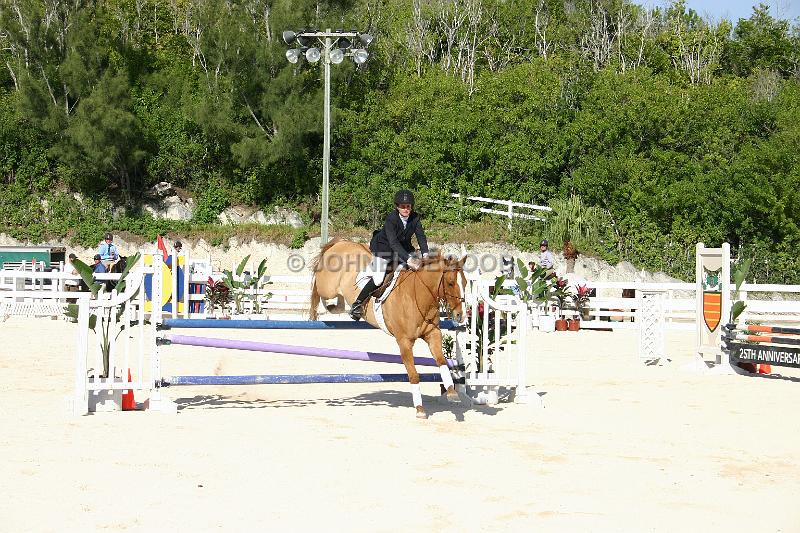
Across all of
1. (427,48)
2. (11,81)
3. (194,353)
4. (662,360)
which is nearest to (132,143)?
(11,81)

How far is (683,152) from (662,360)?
22.2 meters

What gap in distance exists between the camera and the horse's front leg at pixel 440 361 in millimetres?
9062

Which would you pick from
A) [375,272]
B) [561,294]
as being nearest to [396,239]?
[375,272]

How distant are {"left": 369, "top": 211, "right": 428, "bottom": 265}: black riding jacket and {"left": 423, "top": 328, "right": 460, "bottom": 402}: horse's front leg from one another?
30.5 inches

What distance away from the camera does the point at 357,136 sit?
36.2 meters

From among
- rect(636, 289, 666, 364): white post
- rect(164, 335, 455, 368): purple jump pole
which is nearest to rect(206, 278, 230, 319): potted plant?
rect(636, 289, 666, 364): white post

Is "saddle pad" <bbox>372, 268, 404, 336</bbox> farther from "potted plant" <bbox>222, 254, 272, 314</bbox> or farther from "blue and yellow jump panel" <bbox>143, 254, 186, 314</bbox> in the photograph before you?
"potted plant" <bbox>222, 254, 272, 314</bbox>

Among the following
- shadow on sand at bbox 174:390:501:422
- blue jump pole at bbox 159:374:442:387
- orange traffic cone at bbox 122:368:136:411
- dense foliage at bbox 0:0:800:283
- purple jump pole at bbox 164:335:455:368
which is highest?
dense foliage at bbox 0:0:800:283

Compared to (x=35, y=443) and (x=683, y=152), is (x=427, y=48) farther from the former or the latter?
(x=35, y=443)

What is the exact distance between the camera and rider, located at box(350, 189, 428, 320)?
9398 millimetres

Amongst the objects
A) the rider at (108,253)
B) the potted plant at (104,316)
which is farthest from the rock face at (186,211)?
the potted plant at (104,316)

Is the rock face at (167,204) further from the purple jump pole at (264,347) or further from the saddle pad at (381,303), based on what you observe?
the saddle pad at (381,303)

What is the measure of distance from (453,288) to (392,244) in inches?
30.5

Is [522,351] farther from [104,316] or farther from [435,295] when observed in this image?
[104,316]
